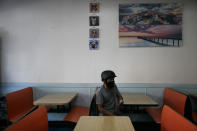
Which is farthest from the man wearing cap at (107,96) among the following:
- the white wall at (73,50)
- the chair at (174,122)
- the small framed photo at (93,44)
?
the small framed photo at (93,44)

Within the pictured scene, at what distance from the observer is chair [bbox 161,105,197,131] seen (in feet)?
3.16

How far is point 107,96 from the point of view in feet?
5.79

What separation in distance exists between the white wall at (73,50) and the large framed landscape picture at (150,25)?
13 centimetres

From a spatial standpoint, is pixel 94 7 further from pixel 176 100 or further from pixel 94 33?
pixel 176 100

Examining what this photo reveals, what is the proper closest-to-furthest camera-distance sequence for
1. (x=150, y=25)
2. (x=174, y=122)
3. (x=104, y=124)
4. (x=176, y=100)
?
(x=174, y=122), (x=104, y=124), (x=176, y=100), (x=150, y=25)

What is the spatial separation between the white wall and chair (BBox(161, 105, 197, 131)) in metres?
1.57

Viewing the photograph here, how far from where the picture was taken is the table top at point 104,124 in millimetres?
1169

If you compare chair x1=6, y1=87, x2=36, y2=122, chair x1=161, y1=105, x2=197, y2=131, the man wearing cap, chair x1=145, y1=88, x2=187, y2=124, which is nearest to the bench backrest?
chair x1=145, y1=88, x2=187, y2=124

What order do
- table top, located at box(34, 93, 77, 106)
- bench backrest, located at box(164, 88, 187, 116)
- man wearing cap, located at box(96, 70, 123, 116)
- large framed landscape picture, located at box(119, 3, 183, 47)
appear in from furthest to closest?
large framed landscape picture, located at box(119, 3, 183, 47)
table top, located at box(34, 93, 77, 106)
bench backrest, located at box(164, 88, 187, 116)
man wearing cap, located at box(96, 70, 123, 116)

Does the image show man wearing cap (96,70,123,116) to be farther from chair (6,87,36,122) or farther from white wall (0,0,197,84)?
chair (6,87,36,122)

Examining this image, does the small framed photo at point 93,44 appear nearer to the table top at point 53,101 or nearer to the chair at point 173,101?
the table top at point 53,101

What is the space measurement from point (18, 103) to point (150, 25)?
3289mm

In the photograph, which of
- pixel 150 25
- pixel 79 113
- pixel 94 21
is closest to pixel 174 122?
pixel 79 113

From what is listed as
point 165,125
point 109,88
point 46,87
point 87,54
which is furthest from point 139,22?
point 46,87
